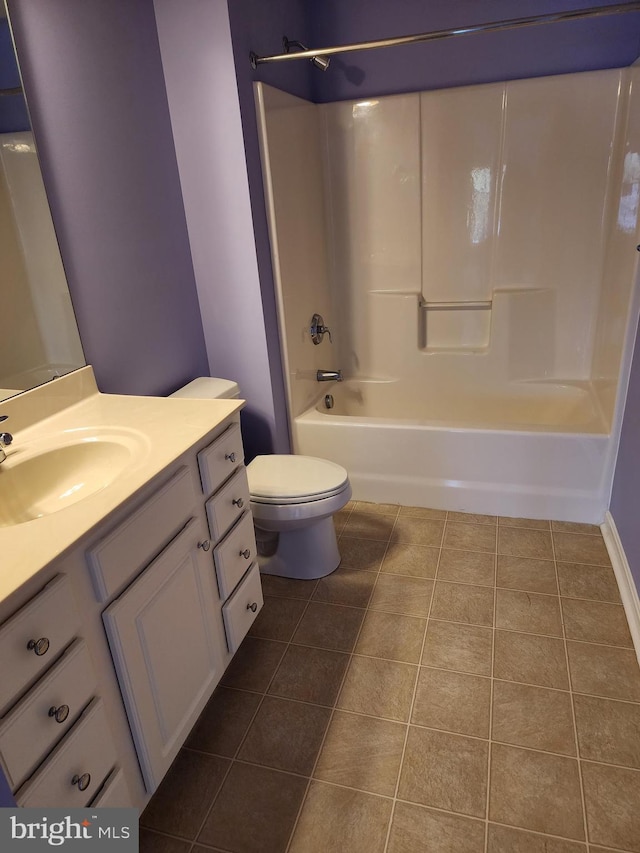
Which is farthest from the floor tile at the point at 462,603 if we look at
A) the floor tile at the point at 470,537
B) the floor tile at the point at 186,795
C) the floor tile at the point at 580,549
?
the floor tile at the point at 186,795

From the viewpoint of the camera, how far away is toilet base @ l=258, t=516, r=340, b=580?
2.12 meters

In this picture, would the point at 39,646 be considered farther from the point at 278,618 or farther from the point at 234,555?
the point at 278,618

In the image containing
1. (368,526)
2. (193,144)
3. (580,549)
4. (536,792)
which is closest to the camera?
(536,792)

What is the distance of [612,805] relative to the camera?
1.31m

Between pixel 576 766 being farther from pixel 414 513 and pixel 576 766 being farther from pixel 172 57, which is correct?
pixel 172 57

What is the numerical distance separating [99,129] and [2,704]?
1.62 metres

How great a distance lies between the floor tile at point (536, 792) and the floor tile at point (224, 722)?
0.68m

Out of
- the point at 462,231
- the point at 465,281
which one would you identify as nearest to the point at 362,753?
the point at 465,281

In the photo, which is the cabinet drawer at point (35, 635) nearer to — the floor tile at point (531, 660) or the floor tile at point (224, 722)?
the floor tile at point (224, 722)

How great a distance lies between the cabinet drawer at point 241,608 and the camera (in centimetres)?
158

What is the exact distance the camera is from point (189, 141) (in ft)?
6.84

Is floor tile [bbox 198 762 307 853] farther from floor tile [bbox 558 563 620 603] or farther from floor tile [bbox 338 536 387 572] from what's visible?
floor tile [bbox 558 563 620 603]

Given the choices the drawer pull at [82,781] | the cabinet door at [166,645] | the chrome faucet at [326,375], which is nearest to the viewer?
the drawer pull at [82,781]

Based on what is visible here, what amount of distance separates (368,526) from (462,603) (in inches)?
23.8
